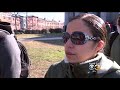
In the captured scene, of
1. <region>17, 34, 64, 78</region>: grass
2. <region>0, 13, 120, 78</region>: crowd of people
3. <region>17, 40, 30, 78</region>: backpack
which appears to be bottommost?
<region>17, 34, 64, 78</region>: grass

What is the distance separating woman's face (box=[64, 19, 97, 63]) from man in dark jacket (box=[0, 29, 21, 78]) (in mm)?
408

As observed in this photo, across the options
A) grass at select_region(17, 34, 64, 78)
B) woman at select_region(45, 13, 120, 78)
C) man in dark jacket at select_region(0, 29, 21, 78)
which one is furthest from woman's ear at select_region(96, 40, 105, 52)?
grass at select_region(17, 34, 64, 78)

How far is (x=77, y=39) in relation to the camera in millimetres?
1747

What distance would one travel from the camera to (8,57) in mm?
1963

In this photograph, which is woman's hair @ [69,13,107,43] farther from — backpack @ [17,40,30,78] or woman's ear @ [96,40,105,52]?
backpack @ [17,40,30,78]

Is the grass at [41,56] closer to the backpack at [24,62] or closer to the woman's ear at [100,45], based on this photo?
the backpack at [24,62]

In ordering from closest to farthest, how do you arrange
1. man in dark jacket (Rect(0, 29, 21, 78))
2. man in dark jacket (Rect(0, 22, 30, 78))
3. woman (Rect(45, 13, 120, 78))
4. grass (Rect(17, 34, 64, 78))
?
woman (Rect(45, 13, 120, 78)) < man in dark jacket (Rect(0, 29, 21, 78)) < man in dark jacket (Rect(0, 22, 30, 78)) < grass (Rect(17, 34, 64, 78))

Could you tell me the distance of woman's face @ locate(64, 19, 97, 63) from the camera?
1711 millimetres

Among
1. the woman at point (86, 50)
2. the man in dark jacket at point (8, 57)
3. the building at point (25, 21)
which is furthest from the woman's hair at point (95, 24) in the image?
the man in dark jacket at point (8, 57)

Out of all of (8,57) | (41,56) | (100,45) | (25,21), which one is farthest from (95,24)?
(41,56)

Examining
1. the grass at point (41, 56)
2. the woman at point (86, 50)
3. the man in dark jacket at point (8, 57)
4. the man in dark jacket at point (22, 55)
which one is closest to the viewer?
the woman at point (86, 50)

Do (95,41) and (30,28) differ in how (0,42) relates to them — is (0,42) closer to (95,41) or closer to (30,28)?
(95,41)

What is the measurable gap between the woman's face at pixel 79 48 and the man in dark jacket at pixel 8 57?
41 centimetres

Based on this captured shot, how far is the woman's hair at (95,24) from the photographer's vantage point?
1719 millimetres
